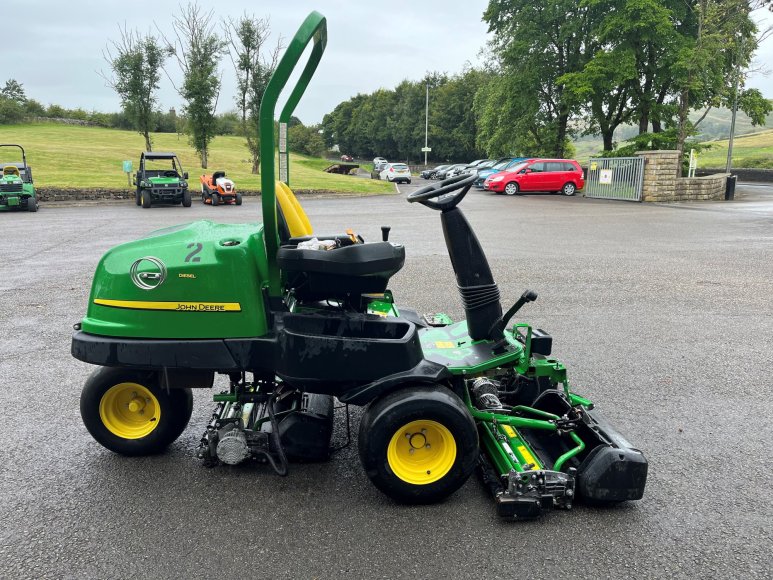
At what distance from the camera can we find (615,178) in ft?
79.5

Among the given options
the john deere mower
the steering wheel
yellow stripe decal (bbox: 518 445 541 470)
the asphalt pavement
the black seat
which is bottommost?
the asphalt pavement

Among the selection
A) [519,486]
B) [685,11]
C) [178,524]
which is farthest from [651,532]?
[685,11]

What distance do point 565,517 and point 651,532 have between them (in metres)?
0.38

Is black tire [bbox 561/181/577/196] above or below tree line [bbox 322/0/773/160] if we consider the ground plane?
below

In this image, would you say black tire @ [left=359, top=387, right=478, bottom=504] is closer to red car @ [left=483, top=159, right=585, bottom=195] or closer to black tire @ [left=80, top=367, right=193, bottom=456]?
black tire @ [left=80, top=367, right=193, bottom=456]

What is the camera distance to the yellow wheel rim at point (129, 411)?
334 centimetres

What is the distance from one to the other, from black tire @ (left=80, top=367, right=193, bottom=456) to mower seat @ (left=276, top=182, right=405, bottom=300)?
99 centimetres

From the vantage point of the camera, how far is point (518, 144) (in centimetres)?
3581

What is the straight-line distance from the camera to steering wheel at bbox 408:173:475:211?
10.8ft

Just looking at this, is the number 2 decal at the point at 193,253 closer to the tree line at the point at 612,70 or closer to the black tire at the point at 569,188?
the black tire at the point at 569,188

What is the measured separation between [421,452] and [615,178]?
2371cm

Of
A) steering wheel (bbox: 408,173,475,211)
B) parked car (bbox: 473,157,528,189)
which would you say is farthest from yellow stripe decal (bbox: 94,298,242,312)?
parked car (bbox: 473,157,528,189)

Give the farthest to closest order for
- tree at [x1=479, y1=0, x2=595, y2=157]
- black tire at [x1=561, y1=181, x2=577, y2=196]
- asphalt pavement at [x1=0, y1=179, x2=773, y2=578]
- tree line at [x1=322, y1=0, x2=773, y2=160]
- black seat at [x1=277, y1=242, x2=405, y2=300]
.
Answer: tree at [x1=479, y1=0, x2=595, y2=157], black tire at [x1=561, y1=181, x2=577, y2=196], tree line at [x1=322, y1=0, x2=773, y2=160], black seat at [x1=277, y1=242, x2=405, y2=300], asphalt pavement at [x1=0, y1=179, x2=773, y2=578]

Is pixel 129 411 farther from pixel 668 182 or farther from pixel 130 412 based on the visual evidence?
pixel 668 182
